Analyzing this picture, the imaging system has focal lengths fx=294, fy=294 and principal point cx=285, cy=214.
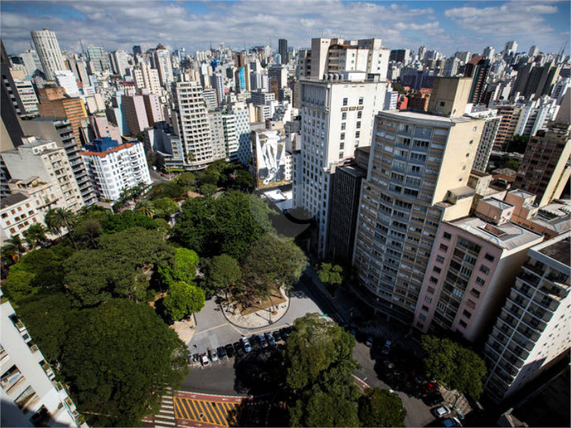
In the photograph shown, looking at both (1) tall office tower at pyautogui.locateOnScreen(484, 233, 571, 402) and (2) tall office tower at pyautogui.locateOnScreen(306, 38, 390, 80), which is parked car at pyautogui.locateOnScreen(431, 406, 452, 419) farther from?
(2) tall office tower at pyautogui.locateOnScreen(306, 38, 390, 80)

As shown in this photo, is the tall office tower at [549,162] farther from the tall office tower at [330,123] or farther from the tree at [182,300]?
the tree at [182,300]

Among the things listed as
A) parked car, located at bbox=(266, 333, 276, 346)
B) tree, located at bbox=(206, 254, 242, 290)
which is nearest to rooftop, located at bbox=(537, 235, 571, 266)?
parked car, located at bbox=(266, 333, 276, 346)

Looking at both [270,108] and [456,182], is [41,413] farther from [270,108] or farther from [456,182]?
[270,108]

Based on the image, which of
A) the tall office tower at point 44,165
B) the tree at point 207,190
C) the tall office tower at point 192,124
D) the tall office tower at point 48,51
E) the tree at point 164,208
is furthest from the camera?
the tall office tower at point 48,51

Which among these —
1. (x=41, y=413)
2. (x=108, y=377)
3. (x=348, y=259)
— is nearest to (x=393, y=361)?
(x=348, y=259)

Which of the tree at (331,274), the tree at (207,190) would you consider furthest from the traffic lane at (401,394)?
the tree at (207,190)

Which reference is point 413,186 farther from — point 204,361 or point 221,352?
point 204,361

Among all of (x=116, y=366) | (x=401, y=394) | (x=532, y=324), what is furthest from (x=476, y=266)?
(x=116, y=366)
